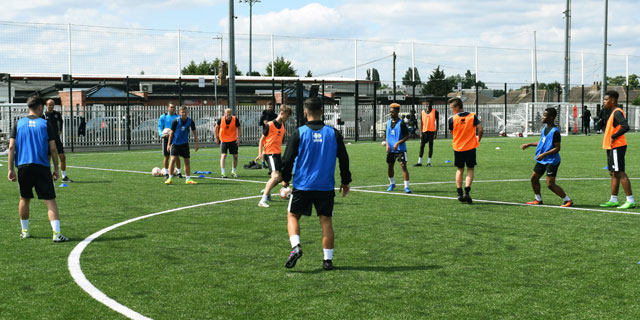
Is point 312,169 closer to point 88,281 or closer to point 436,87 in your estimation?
point 88,281

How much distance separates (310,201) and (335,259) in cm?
90

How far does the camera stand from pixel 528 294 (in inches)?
233

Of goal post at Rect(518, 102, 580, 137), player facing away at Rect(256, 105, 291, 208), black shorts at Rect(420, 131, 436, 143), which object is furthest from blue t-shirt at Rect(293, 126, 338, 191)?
goal post at Rect(518, 102, 580, 137)

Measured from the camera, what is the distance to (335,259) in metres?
7.46

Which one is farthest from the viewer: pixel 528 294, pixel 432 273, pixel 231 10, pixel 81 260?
pixel 231 10

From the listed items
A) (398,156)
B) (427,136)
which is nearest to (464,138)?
(398,156)

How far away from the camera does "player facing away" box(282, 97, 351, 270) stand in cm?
687

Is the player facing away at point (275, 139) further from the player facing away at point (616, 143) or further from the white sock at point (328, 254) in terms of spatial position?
the player facing away at point (616, 143)

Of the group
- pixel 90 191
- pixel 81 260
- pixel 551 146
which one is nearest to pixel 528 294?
pixel 81 260

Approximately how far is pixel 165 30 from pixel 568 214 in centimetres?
3421

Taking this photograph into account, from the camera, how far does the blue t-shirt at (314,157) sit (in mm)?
6875

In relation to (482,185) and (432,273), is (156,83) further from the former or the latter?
(432,273)

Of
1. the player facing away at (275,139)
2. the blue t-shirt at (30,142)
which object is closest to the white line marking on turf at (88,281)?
the blue t-shirt at (30,142)

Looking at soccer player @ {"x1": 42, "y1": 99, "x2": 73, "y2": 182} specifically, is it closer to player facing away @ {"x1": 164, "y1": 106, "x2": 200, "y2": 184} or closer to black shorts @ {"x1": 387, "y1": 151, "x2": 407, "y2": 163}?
player facing away @ {"x1": 164, "y1": 106, "x2": 200, "y2": 184}
